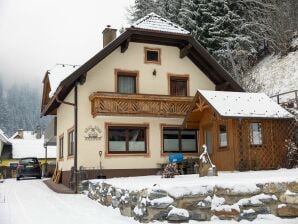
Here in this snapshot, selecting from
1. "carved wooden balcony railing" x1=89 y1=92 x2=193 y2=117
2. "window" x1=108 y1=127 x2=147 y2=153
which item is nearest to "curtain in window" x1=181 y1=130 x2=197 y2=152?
"carved wooden balcony railing" x1=89 y1=92 x2=193 y2=117

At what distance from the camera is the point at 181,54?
69.5 ft

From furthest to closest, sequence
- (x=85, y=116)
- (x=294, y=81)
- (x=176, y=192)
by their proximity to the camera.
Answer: (x=294, y=81), (x=85, y=116), (x=176, y=192)

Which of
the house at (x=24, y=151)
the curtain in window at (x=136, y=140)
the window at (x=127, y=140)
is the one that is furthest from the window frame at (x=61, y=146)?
the house at (x=24, y=151)

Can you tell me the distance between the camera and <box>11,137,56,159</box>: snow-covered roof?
5591 cm

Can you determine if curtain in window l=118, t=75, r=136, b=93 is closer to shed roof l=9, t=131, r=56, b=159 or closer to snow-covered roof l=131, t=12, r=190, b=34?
snow-covered roof l=131, t=12, r=190, b=34

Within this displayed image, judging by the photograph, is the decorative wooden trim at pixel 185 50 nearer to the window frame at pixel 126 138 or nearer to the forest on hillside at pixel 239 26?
the window frame at pixel 126 138

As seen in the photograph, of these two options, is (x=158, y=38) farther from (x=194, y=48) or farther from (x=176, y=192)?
(x=176, y=192)

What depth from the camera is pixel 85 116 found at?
61.6 feet

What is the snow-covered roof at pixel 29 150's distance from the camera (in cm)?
5591

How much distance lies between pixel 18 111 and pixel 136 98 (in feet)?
304

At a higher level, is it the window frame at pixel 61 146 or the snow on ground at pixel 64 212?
the window frame at pixel 61 146

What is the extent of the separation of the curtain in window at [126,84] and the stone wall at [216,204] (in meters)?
10.0

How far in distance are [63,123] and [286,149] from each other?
11888mm

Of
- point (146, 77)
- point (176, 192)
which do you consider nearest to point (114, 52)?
point (146, 77)
